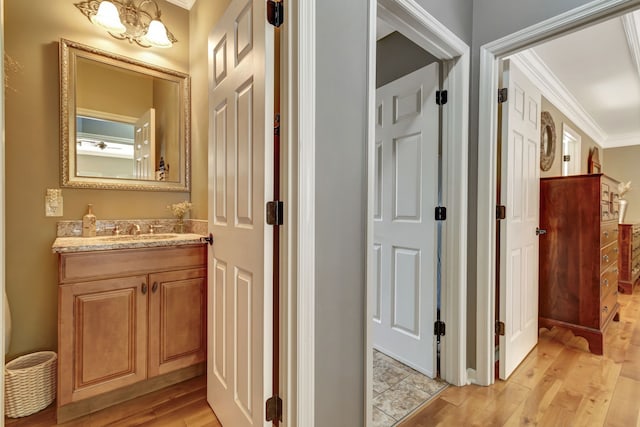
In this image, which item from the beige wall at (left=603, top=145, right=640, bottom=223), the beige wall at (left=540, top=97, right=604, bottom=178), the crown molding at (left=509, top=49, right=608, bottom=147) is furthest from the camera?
the beige wall at (left=603, top=145, right=640, bottom=223)

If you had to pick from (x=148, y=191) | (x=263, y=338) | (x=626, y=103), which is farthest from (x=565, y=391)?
(x=626, y=103)

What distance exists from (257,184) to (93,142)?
1.55 m

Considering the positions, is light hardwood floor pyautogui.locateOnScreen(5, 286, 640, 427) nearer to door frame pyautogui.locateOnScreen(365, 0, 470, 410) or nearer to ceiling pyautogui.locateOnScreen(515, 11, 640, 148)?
door frame pyautogui.locateOnScreen(365, 0, 470, 410)

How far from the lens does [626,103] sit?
3959mm

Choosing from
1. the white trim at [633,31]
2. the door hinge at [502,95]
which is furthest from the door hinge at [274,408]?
the white trim at [633,31]

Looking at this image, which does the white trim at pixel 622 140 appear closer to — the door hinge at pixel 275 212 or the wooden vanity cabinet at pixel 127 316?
the door hinge at pixel 275 212

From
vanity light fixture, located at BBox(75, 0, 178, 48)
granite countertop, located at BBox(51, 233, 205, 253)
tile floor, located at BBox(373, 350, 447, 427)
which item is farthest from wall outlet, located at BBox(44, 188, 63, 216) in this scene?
tile floor, located at BBox(373, 350, 447, 427)

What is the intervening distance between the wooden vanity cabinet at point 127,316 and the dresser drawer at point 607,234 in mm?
3036

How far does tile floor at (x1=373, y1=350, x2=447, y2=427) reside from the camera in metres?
1.57

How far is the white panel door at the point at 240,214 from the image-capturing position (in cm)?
110

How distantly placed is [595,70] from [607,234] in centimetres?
175

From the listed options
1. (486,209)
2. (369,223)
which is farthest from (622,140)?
(369,223)

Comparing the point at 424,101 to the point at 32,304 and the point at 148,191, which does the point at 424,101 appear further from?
the point at 32,304

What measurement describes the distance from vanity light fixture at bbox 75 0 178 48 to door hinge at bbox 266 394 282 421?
2.41 metres
